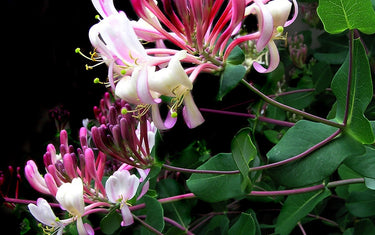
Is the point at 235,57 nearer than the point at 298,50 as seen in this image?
Yes

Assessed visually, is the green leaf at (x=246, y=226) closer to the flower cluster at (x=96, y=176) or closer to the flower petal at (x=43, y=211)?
the flower cluster at (x=96, y=176)

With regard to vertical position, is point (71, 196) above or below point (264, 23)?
below

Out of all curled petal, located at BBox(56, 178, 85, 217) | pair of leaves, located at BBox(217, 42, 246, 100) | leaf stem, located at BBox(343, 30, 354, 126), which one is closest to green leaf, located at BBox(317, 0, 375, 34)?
leaf stem, located at BBox(343, 30, 354, 126)

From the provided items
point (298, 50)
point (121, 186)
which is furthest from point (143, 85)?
point (298, 50)

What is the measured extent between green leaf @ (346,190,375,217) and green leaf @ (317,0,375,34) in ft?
1.52

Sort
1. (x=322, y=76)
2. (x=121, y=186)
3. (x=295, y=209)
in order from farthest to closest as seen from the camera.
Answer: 1. (x=322, y=76)
2. (x=295, y=209)
3. (x=121, y=186)

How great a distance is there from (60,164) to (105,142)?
113 millimetres

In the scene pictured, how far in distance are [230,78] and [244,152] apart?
135 millimetres

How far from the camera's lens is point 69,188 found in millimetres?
634

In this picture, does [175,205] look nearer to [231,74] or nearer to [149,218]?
[149,218]

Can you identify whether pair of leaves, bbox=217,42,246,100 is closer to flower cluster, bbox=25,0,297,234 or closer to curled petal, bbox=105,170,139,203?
flower cluster, bbox=25,0,297,234

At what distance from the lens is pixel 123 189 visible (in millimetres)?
666

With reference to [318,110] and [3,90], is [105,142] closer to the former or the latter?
[318,110]

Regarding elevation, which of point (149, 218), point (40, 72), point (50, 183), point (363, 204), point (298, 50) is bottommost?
point (363, 204)
